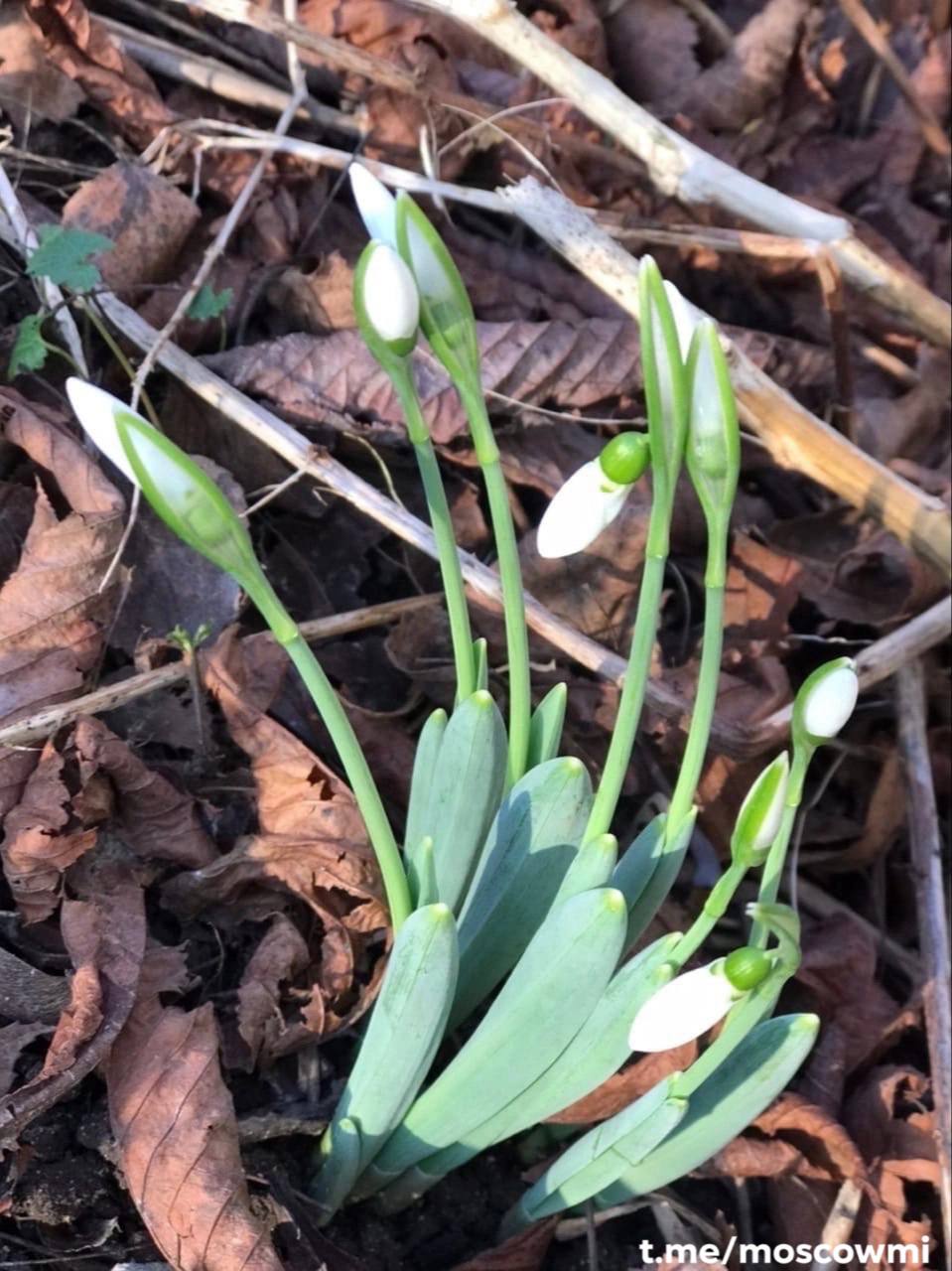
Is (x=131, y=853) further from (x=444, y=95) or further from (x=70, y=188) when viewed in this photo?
(x=444, y=95)

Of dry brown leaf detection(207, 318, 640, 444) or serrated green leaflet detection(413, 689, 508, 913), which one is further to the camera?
dry brown leaf detection(207, 318, 640, 444)

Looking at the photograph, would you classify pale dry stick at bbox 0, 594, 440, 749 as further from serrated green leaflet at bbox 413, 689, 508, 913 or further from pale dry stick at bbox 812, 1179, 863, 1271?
pale dry stick at bbox 812, 1179, 863, 1271

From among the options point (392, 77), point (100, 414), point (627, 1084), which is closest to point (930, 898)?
point (627, 1084)

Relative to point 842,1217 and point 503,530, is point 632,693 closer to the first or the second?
point 503,530

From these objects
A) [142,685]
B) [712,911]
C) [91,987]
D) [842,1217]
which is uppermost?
[712,911]

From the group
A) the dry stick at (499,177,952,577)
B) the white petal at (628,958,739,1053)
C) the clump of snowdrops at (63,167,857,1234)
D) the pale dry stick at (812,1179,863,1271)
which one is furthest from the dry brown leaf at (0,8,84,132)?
the pale dry stick at (812,1179,863,1271)

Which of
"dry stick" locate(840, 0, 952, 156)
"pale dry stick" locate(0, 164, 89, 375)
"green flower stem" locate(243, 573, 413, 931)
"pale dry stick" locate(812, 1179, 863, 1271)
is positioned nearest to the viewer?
"green flower stem" locate(243, 573, 413, 931)
